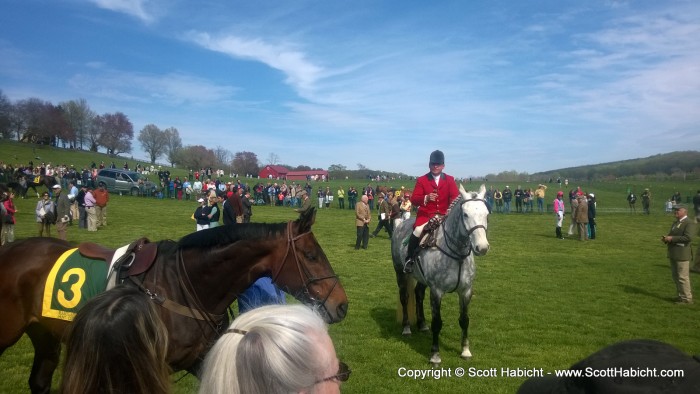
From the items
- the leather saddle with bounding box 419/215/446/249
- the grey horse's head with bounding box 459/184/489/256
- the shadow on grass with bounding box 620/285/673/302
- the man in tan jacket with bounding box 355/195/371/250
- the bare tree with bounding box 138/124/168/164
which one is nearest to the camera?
the grey horse's head with bounding box 459/184/489/256

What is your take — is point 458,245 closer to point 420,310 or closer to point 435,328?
point 435,328

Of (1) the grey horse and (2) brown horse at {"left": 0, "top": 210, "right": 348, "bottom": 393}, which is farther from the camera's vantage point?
(1) the grey horse

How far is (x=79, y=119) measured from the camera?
7475cm

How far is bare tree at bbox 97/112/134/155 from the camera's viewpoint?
7625 centimetres

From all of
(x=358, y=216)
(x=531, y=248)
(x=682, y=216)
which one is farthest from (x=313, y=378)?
(x=531, y=248)

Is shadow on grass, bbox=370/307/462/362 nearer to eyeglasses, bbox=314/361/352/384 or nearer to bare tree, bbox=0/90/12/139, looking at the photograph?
eyeglasses, bbox=314/361/352/384

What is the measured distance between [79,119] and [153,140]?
14.1m

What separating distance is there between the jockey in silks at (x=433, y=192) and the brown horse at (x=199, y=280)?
334 centimetres

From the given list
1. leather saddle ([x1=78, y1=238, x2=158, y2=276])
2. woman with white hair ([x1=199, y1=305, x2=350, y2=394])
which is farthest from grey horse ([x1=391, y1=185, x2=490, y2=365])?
woman with white hair ([x1=199, y1=305, x2=350, y2=394])

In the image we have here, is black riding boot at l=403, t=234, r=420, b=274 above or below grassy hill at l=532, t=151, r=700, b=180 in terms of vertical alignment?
below

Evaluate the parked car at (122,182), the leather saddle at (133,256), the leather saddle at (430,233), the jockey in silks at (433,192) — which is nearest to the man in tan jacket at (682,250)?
the jockey in silks at (433,192)

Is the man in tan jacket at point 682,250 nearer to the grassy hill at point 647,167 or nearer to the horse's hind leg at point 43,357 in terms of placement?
the horse's hind leg at point 43,357

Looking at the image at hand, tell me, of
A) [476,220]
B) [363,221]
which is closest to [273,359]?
[476,220]

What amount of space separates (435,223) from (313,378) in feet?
18.1
